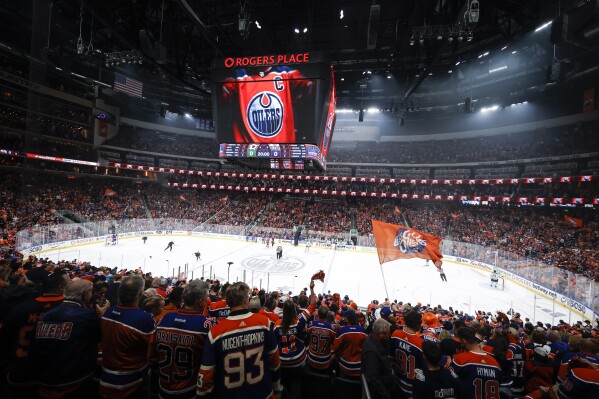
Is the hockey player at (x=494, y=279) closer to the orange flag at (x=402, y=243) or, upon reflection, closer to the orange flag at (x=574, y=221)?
the orange flag at (x=402, y=243)

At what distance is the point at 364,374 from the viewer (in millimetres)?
3383

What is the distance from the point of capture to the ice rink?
15.4 metres

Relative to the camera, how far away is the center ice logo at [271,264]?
65.2 feet

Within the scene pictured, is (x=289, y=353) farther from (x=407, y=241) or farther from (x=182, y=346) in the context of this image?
(x=407, y=241)

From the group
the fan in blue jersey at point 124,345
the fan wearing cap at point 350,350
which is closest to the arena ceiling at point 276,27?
the fan wearing cap at point 350,350

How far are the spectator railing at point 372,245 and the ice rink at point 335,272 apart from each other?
999mm

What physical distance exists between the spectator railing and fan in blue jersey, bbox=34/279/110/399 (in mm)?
18752

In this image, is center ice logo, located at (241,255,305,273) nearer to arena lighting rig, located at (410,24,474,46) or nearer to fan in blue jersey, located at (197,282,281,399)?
arena lighting rig, located at (410,24,474,46)

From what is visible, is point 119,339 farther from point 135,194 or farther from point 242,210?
point 135,194

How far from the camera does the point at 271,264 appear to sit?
21375 millimetres

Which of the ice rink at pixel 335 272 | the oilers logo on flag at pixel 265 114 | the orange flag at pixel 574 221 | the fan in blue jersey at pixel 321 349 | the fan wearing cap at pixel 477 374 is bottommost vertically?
the ice rink at pixel 335 272

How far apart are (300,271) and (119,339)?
17.5 m

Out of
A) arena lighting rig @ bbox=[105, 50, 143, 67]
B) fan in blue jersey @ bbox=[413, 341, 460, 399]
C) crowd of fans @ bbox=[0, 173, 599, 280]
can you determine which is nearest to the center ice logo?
crowd of fans @ bbox=[0, 173, 599, 280]

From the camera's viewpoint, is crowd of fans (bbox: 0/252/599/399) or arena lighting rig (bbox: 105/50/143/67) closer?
crowd of fans (bbox: 0/252/599/399)
